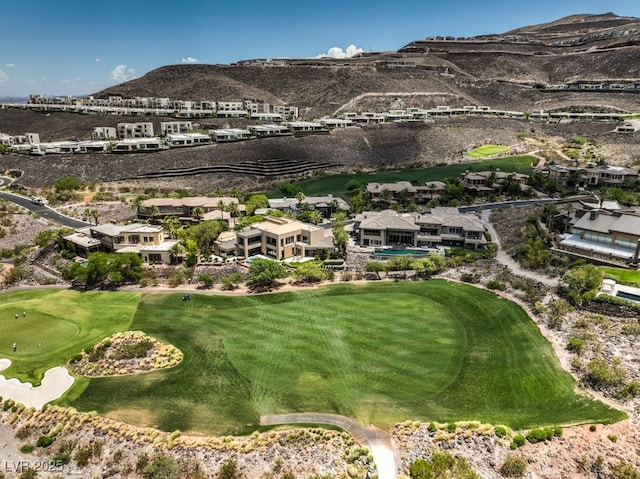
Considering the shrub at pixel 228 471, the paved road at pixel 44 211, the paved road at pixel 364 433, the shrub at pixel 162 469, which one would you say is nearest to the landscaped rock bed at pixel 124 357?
the shrub at pixel 162 469

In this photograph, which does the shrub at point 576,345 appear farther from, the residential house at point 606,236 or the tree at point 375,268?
the tree at point 375,268

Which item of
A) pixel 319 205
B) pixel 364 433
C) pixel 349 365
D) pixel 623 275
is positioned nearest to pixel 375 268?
pixel 349 365

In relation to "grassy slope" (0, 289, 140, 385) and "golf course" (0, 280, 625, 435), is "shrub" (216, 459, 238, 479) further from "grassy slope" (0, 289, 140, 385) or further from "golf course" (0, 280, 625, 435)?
"grassy slope" (0, 289, 140, 385)

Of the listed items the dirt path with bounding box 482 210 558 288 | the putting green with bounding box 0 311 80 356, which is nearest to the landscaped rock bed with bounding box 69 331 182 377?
the putting green with bounding box 0 311 80 356

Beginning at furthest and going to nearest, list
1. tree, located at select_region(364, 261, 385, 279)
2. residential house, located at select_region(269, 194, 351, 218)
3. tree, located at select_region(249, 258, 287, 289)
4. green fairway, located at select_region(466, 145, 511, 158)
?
green fairway, located at select_region(466, 145, 511, 158) → residential house, located at select_region(269, 194, 351, 218) → tree, located at select_region(364, 261, 385, 279) → tree, located at select_region(249, 258, 287, 289)

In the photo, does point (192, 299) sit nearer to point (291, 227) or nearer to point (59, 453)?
point (291, 227)

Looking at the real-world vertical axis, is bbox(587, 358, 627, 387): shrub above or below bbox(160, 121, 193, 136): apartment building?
below
